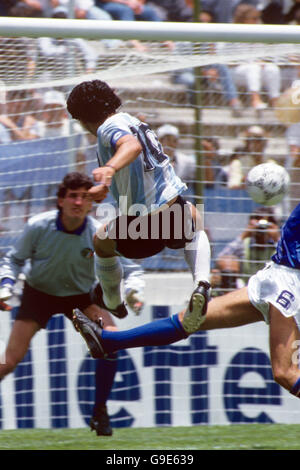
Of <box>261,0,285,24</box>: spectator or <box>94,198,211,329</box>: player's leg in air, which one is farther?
<box>261,0,285,24</box>: spectator

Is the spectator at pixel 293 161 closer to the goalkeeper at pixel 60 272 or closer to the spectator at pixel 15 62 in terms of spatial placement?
the goalkeeper at pixel 60 272

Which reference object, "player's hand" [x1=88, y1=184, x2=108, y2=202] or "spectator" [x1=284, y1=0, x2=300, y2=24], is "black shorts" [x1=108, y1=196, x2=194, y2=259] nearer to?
"player's hand" [x1=88, y1=184, x2=108, y2=202]

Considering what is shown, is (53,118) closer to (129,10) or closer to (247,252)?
(247,252)

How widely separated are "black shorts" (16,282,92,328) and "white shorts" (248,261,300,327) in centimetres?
176

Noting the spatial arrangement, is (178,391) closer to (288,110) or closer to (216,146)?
(216,146)

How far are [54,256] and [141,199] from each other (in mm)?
1490

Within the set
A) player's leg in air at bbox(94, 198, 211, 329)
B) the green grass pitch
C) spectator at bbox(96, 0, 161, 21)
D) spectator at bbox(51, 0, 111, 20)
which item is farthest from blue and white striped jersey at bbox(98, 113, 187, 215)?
spectator at bbox(96, 0, 161, 21)

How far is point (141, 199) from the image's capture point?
4824mm

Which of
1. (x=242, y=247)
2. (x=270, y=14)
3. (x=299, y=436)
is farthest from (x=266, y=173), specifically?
(x=270, y=14)

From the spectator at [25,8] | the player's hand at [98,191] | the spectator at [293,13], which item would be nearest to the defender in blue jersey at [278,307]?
the player's hand at [98,191]

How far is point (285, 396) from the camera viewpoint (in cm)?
646

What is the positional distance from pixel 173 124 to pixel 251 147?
1.95 ft

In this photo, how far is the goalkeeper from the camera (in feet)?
19.6

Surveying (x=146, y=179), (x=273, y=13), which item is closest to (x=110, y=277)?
(x=146, y=179)
